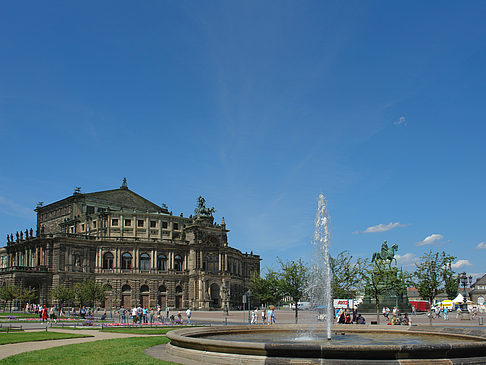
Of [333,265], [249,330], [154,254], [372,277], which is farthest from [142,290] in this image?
[249,330]

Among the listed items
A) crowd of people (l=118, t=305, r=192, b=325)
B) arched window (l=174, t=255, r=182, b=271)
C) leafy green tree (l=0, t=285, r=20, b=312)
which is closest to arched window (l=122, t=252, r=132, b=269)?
arched window (l=174, t=255, r=182, b=271)

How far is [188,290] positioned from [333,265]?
5058 centimetres

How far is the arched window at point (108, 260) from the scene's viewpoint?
91.8 m

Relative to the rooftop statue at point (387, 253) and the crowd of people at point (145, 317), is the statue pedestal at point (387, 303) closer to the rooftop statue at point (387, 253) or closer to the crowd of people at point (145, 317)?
the rooftop statue at point (387, 253)

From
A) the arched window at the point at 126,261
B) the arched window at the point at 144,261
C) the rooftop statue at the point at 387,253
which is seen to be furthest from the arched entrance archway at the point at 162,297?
the rooftop statue at the point at 387,253

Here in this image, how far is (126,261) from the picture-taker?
9350cm

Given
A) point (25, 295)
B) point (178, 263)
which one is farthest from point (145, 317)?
point (178, 263)

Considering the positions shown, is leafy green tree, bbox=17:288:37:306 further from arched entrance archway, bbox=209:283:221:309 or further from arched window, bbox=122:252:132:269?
arched entrance archway, bbox=209:283:221:309

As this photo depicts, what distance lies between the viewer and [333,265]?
176 feet

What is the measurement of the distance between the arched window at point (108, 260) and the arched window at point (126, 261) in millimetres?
2177

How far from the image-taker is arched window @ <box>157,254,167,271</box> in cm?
9631

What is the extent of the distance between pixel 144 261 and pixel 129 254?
315 centimetres

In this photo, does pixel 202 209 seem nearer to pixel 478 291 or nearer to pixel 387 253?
pixel 387 253

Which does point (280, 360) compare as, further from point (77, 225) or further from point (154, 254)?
point (77, 225)
